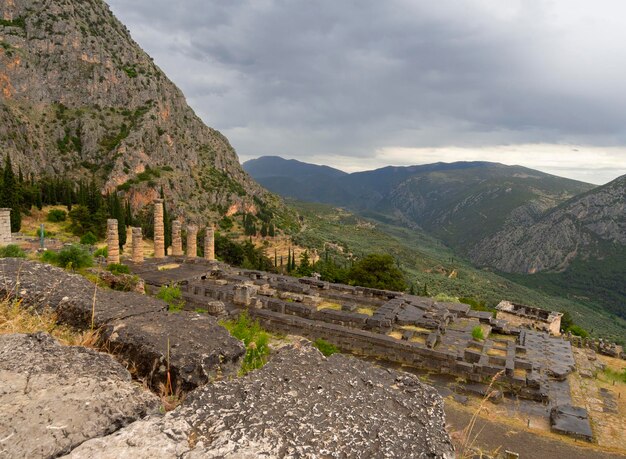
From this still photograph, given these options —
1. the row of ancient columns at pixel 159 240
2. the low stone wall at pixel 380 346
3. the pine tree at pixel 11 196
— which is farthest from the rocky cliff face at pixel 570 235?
the pine tree at pixel 11 196

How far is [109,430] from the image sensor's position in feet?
7.42

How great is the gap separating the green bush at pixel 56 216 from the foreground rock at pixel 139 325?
48694mm

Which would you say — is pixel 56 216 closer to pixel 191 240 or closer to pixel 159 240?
pixel 159 240

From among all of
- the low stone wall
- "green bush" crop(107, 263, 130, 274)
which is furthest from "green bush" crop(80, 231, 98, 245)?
the low stone wall

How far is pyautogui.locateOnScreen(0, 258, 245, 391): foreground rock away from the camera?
349 cm

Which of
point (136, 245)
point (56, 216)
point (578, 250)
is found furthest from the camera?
point (578, 250)

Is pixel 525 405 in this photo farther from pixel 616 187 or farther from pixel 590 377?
pixel 616 187

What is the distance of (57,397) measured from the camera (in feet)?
7.81

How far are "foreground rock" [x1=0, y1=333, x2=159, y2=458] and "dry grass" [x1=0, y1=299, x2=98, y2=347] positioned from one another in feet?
2.65

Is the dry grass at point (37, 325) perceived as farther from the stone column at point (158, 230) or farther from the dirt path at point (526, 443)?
the stone column at point (158, 230)

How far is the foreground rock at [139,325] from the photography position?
11.5 feet

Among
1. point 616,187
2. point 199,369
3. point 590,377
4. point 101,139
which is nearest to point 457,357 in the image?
point 590,377

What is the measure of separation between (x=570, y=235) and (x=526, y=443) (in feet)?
494

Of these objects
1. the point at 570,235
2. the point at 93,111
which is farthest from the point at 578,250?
the point at 93,111
